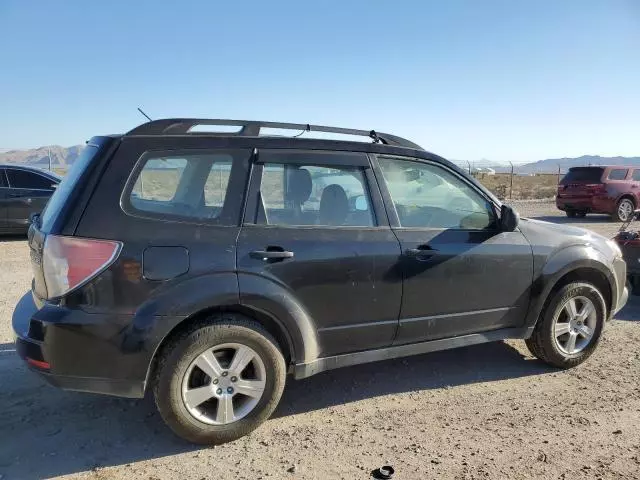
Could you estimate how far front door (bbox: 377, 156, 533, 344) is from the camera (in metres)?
3.68

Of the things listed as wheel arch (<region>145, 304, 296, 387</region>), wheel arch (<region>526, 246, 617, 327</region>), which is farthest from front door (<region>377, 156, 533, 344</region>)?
wheel arch (<region>145, 304, 296, 387</region>)

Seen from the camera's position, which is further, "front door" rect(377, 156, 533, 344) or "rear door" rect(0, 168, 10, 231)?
"rear door" rect(0, 168, 10, 231)

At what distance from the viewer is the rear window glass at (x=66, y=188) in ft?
9.97

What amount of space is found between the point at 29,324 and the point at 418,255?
2.50 meters

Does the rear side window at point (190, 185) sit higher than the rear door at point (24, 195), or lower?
higher

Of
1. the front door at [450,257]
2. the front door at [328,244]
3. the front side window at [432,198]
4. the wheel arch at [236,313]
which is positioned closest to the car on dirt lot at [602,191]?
the front door at [450,257]

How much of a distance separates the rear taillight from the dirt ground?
3.37ft

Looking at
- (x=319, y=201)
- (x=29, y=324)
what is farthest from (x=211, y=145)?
(x=29, y=324)

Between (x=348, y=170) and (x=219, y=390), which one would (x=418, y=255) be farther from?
(x=219, y=390)

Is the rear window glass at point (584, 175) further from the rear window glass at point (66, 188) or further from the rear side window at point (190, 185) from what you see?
the rear window glass at point (66, 188)

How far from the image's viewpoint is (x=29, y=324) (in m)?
3.00

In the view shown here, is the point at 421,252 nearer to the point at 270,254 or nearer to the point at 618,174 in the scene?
the point at 270,254

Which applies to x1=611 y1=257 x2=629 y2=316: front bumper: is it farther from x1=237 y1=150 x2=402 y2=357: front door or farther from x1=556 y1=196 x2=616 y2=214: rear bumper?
x1=556 y1=196 x2=616 y2=214: rear bumper

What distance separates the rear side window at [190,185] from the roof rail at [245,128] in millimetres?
166
